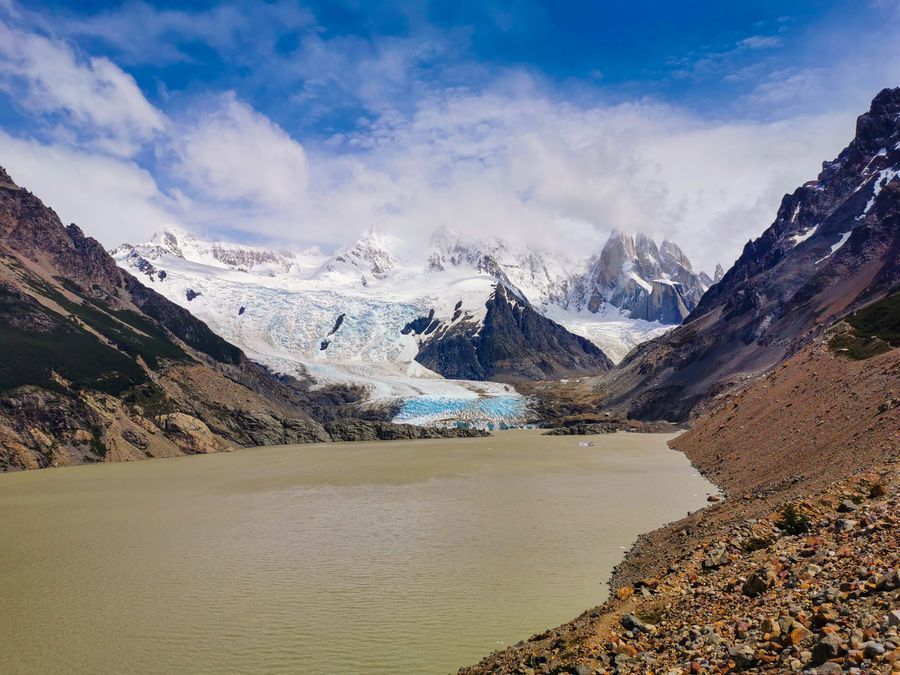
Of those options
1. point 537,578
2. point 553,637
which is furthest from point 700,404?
point 553,637

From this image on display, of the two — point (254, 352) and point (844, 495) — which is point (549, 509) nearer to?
point (844, 495)

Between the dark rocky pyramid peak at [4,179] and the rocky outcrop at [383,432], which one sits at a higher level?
the dark rocky pyramid peak at [4,179]

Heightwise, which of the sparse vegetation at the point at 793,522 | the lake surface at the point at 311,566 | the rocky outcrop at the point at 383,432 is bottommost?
the lake surface at the point at 311,566

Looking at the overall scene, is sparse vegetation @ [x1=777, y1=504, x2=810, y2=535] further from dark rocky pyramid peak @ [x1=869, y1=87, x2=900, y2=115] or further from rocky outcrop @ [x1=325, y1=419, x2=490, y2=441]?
dark rocky pyramid peak @ [x1=869, y1=87, x2=900, y2=115]

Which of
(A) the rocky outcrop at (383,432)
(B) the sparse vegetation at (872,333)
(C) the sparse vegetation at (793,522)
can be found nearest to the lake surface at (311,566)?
(C) the sparse vegetation at (793,522)

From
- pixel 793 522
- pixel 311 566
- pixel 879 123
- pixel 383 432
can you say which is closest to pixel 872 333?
pixel 793 522

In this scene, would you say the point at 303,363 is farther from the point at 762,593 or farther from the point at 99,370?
the point at 762,593

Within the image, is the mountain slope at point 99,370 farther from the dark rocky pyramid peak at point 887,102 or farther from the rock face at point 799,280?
the dark rocky pyramid peak at point 887,102

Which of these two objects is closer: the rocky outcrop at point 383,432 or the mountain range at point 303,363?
the mountain range at point 303,363
